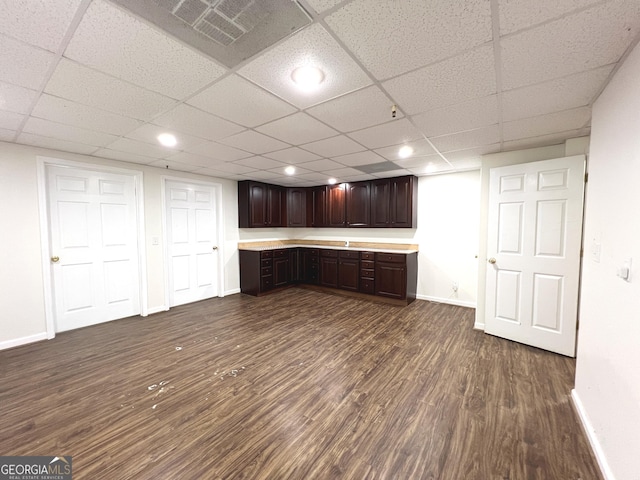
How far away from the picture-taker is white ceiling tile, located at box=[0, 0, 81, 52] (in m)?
1.11

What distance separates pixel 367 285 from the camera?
16.6 feet

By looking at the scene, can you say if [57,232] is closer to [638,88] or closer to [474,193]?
[638,88]

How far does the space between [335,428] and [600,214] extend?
2.37 meters

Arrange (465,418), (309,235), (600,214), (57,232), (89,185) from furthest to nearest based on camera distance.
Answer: (309,235) → (89,185) → (57,232) → (465,418) → (600,214)

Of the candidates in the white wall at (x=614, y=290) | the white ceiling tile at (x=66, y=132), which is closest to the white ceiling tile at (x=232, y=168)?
the white ceiling tile at (x=66, y=132)

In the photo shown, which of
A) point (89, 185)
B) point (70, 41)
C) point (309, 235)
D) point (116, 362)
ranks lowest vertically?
point (116, 362)

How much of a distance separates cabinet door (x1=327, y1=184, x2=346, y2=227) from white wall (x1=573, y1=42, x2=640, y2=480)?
4069 millimetres

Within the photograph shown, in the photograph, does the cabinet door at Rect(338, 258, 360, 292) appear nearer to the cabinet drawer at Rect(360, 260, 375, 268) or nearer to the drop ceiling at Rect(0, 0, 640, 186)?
the cabinet drawer at Rect(360, 260, 375, 268)

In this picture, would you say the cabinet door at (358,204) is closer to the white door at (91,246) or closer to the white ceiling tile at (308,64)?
the white ceiling tile at (308,64)

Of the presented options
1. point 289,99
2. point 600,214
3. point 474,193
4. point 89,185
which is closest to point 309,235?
point 474,193

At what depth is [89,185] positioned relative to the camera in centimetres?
364

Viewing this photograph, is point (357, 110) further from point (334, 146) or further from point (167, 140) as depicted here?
point (167, 140)

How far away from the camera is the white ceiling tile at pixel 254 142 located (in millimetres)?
2711

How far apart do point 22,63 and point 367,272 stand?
4.77 meters
